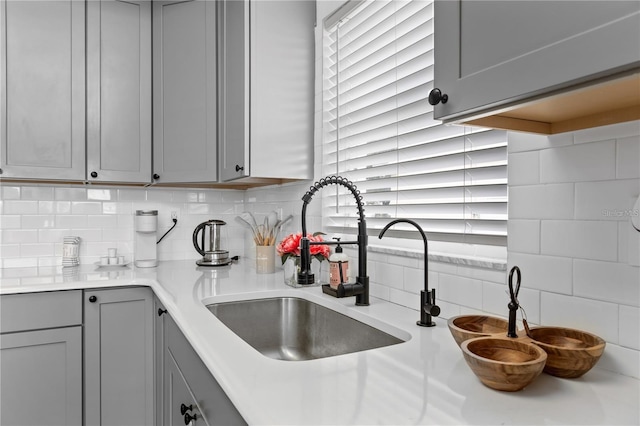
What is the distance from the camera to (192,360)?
122 cm

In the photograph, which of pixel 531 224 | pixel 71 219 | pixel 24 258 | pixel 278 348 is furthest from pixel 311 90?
pixel 24 258

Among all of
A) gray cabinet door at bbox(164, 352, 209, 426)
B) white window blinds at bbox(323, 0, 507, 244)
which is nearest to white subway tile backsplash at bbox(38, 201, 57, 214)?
gray cabinet door at bbox(164, 352, 209, 426)

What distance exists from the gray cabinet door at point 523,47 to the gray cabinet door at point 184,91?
70.6 inches

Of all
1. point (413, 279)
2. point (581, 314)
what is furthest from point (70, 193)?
point (581, 314)

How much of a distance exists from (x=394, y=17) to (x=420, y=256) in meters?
0.93

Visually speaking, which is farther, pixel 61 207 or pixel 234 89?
pixel 61 207

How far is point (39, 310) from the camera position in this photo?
1.97 m

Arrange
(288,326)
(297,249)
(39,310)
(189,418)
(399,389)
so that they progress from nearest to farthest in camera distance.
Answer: (399,389), (189,418), (288,326), (297,249), (39,310)

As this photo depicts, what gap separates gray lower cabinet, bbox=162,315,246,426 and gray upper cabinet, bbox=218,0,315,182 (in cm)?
89

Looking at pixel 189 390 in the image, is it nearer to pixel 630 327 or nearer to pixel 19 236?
pixel 630 327

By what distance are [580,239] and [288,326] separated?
1.13m

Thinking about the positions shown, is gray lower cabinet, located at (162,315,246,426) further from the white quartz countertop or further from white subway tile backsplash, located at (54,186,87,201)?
white subway tile backsplash, located at (54,186,87,201)

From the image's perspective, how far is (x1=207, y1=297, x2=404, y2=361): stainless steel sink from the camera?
1513 millimetres

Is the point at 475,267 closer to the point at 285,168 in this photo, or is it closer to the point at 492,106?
the point at 492,106
